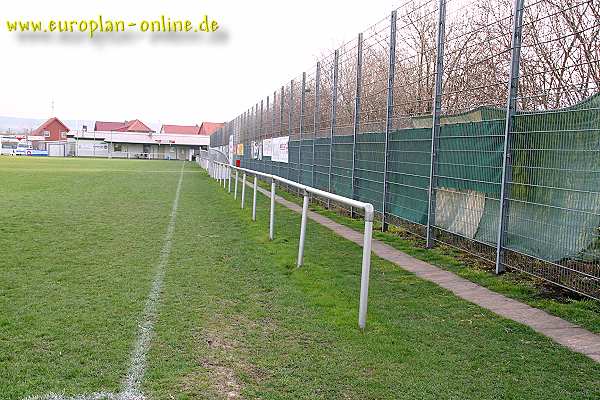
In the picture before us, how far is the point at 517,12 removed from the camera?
6.93 m

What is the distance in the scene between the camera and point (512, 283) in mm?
6582

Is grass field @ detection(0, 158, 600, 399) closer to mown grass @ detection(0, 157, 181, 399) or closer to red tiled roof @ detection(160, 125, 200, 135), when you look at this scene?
mown grass @ detection(0, 157, 181, 399)

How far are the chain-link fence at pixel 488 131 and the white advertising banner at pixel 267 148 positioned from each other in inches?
402

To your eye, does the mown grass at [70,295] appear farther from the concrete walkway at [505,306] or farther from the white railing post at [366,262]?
the concrete walkway at [505,306]

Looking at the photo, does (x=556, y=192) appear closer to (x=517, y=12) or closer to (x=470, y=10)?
(x=517, y=12)

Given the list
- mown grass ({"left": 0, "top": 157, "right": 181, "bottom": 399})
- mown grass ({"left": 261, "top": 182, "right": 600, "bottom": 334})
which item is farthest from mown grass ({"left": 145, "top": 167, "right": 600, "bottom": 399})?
mown grass ({"left": 261, "top": 182, "right": 600, "bottom": 334})

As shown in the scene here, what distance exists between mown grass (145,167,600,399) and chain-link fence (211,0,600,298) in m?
1.20

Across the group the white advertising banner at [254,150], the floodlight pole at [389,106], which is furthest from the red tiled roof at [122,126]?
the floodlight pole at [389,106]

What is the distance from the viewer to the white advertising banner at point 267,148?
24.0 m

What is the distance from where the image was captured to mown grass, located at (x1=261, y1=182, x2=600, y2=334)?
5309mm

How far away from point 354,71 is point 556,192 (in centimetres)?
797

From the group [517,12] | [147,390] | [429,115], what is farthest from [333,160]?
[147,390]

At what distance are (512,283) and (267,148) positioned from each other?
61.6 feet

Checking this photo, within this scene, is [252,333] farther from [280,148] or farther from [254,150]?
[254,150]
